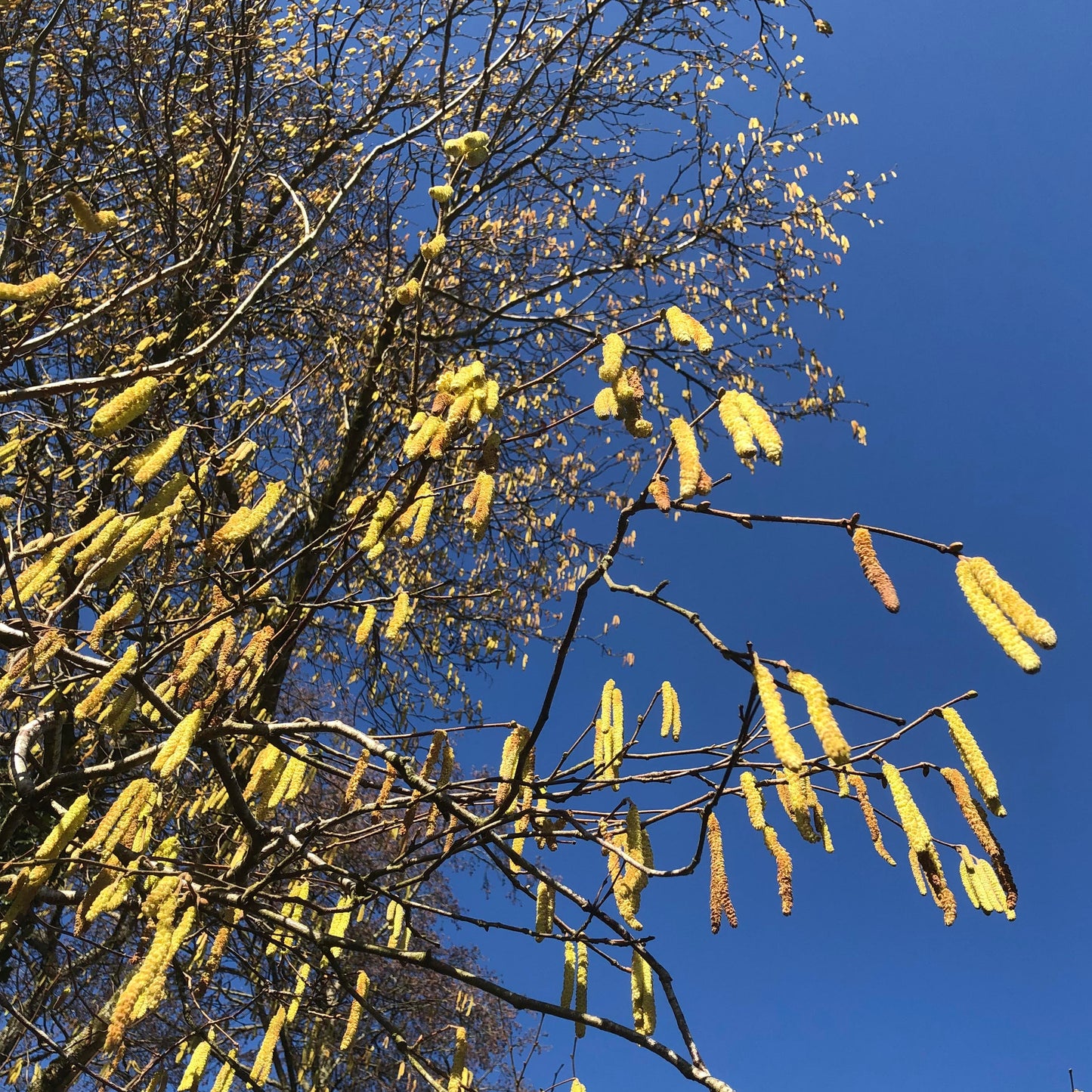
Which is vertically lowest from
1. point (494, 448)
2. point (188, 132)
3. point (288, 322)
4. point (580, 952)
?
point (580, 952)

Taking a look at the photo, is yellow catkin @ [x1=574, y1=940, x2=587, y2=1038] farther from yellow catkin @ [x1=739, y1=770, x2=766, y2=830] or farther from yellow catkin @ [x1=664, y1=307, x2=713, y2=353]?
yellow catkin @ [x1=664, y1=307, x2=713, y2=353]

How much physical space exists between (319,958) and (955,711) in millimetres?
2772

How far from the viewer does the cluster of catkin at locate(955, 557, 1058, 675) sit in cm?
116

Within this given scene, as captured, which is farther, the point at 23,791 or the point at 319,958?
the point at 319,958

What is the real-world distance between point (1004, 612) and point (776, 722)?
394 millimetres

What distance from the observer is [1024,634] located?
3.94 feet

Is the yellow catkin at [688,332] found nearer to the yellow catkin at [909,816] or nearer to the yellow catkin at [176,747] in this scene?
the yellow catkin at [909,816]

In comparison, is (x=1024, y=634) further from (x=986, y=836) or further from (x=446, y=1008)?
(x=446, y=1008)

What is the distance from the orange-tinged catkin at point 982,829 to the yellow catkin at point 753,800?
328 mm

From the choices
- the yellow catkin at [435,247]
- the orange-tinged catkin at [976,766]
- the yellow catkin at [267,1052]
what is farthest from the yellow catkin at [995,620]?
the yellow catkin at [267,1052]

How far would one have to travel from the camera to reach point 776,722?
1.16 meters

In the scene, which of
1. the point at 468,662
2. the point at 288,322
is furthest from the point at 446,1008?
the point at 288,322

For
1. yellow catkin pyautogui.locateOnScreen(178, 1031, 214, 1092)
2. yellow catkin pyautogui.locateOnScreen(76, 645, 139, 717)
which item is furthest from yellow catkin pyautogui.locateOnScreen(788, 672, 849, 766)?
yellow catkin pyautogui.locateOnScreen(178, 1031, 214, 1092)

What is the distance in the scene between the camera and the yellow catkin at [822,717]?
110 cm
